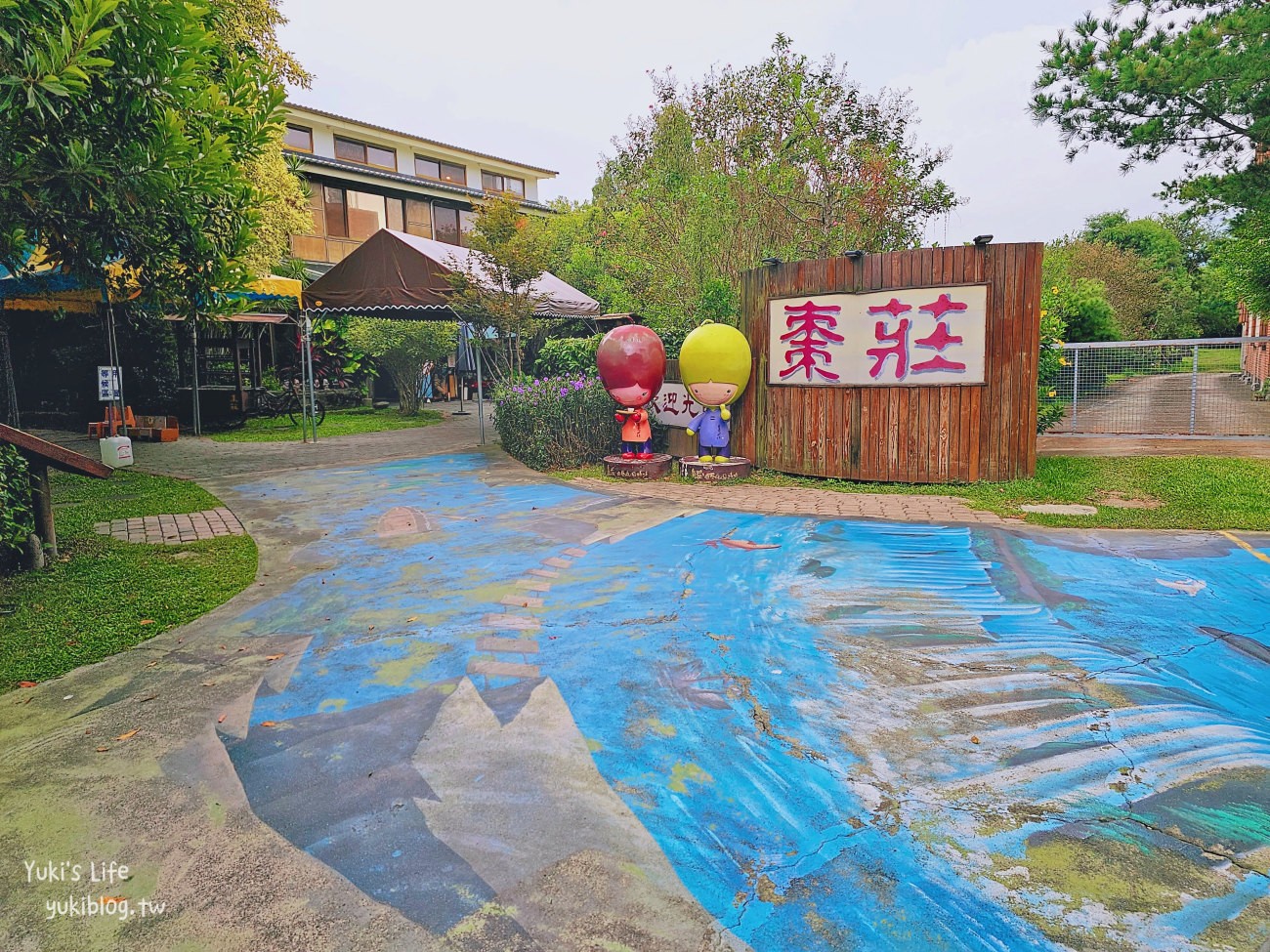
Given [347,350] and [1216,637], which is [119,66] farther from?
[347,350]

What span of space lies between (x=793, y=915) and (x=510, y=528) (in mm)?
5023

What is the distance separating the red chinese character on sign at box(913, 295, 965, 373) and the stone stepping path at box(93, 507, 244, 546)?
6.88 metres

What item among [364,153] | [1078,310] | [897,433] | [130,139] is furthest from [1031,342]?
[364,153]

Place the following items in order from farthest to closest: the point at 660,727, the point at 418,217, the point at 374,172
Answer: the point at 418,217, the point at 374,172, the point at 660,727

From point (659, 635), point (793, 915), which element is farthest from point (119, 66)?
point (793, 915)

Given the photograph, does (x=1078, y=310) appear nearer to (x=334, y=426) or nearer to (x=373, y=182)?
(x=334, y=426)

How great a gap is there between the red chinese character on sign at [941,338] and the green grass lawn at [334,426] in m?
10.2

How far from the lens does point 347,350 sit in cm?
1852

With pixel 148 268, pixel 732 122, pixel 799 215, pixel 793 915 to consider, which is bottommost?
pixel 793 915

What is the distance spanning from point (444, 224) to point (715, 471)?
2185 cm

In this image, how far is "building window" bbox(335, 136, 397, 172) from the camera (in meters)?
27.8

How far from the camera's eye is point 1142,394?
1121 cm

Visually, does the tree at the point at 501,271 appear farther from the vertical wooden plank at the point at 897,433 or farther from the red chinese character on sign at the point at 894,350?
the vertical wooden plank at the point at 897,433

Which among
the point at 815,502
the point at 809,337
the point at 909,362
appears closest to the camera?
the point at 815,502
